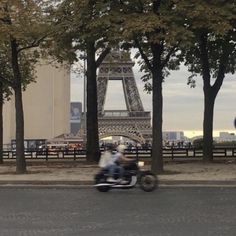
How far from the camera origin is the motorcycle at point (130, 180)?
63.0ft

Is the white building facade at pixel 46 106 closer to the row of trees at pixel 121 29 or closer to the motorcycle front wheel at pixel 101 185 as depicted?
the row of trees at pixel 121 29

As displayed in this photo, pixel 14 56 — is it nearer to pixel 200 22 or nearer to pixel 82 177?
pixel 82 177

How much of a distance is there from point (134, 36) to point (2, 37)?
5676 millimetres

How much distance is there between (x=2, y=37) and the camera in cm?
2550

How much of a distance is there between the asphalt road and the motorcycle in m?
0.23

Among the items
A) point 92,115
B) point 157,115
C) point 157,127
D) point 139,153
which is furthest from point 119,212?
point 139,153

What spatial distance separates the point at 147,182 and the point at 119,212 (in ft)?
19.2

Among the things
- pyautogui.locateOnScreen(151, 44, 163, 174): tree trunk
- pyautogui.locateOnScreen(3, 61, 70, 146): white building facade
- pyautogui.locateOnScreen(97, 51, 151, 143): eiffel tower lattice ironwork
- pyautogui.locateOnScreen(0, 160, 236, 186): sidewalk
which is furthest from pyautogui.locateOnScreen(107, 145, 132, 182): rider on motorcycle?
pyautogui.locateOnScreen(3, 61, 70, 146): white building facade

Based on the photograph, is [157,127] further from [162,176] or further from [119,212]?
[119,212]

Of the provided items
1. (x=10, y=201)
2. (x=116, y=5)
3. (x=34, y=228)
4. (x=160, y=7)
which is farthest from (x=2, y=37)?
(x=34, y=228)

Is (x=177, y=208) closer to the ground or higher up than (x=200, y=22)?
closer to the ground

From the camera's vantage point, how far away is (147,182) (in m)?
19.4

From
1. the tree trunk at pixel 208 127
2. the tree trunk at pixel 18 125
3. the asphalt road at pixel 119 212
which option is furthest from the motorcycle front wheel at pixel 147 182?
the tree trunk at pixel 208 127

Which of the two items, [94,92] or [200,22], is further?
[94,92]
